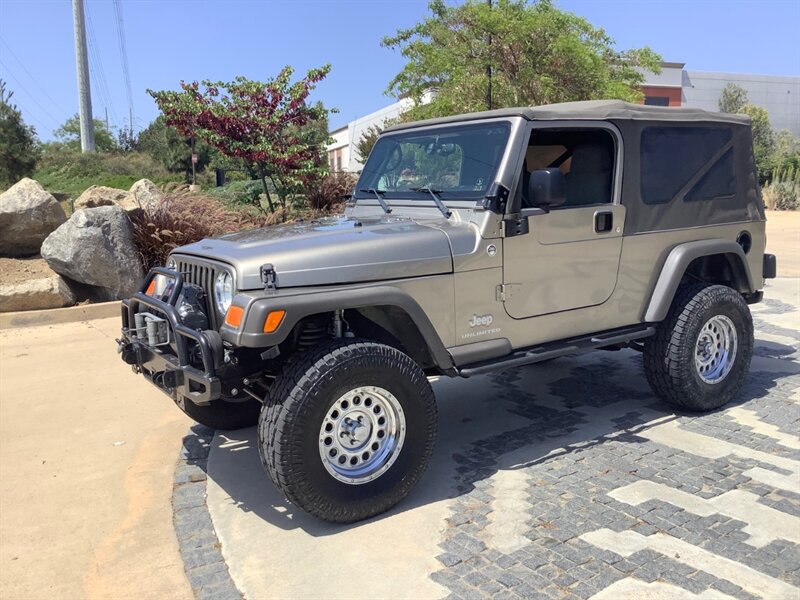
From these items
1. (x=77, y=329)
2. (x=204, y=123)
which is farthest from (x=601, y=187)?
(x=204, y=123)

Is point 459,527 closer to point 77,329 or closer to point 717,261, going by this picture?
point 717,261

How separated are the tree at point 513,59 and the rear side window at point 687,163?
7.69m

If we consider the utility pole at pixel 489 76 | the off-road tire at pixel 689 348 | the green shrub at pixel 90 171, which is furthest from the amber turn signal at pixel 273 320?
the green shrub at pixel 90 171

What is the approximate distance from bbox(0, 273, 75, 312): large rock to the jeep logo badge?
6.26 meters

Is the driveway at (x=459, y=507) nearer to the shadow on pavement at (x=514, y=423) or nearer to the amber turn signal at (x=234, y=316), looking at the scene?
the shadow on pavement at (x=514, y=423)

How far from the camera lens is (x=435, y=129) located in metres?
4.51

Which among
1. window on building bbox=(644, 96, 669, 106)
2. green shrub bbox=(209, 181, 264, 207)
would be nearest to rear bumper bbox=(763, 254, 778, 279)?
green shrub bbox=(209, 181, 264, 207)

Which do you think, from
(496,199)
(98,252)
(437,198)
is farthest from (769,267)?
(98,252)

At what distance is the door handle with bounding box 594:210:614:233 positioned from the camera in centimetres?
427

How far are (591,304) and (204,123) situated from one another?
8.37 metres

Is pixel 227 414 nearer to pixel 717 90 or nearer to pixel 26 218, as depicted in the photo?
pixel 26 218

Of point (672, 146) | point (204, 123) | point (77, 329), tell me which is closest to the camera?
point (672, 146)

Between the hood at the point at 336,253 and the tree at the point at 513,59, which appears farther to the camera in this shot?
the tree at the point at 513,59

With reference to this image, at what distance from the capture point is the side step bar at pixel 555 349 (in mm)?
3848
